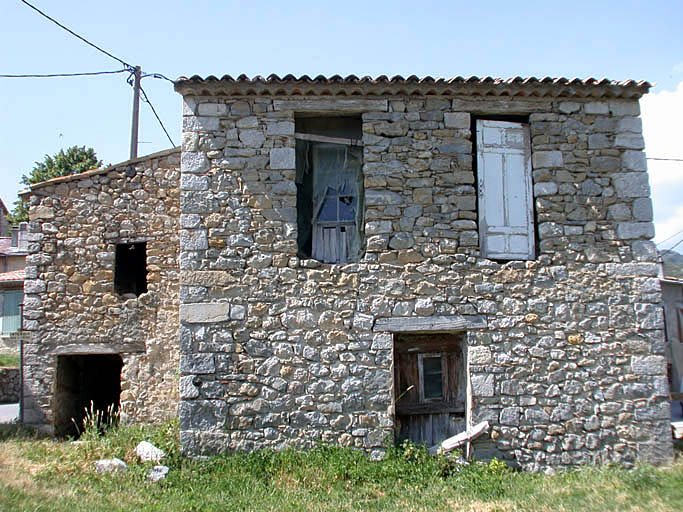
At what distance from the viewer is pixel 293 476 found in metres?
6.05

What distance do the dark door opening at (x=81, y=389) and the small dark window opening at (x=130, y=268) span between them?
1383mm

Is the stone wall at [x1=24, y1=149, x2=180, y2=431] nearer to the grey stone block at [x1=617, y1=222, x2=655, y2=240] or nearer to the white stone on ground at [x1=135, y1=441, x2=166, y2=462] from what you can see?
the white stone on ground at [x1=135, y1=441, x2=166, y2=462]

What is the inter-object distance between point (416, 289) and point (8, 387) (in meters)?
13.2

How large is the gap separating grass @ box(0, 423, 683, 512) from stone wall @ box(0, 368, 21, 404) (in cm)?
943

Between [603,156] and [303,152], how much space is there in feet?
12.7

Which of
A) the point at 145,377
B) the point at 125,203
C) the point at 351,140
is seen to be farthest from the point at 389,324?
the point at 125,203

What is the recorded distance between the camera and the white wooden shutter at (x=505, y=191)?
7.12 metres

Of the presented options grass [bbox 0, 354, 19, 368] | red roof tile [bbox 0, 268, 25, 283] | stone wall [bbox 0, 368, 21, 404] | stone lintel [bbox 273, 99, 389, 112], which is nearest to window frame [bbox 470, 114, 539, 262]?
stone lintel [bbox 273, 99, 389, 112]

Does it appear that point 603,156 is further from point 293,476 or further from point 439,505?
point 293,476

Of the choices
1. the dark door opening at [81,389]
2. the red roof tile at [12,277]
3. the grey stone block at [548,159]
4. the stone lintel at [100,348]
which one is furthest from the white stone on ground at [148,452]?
the red roof tile at [12,277]

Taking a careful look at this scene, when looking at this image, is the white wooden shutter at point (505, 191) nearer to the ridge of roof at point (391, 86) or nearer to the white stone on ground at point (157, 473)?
the ridge of roof at point (391, 86)

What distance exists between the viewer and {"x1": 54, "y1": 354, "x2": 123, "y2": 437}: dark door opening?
8.82 m

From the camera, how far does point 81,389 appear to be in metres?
9.67

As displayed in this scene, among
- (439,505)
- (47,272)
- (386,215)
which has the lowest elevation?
(439,505)
